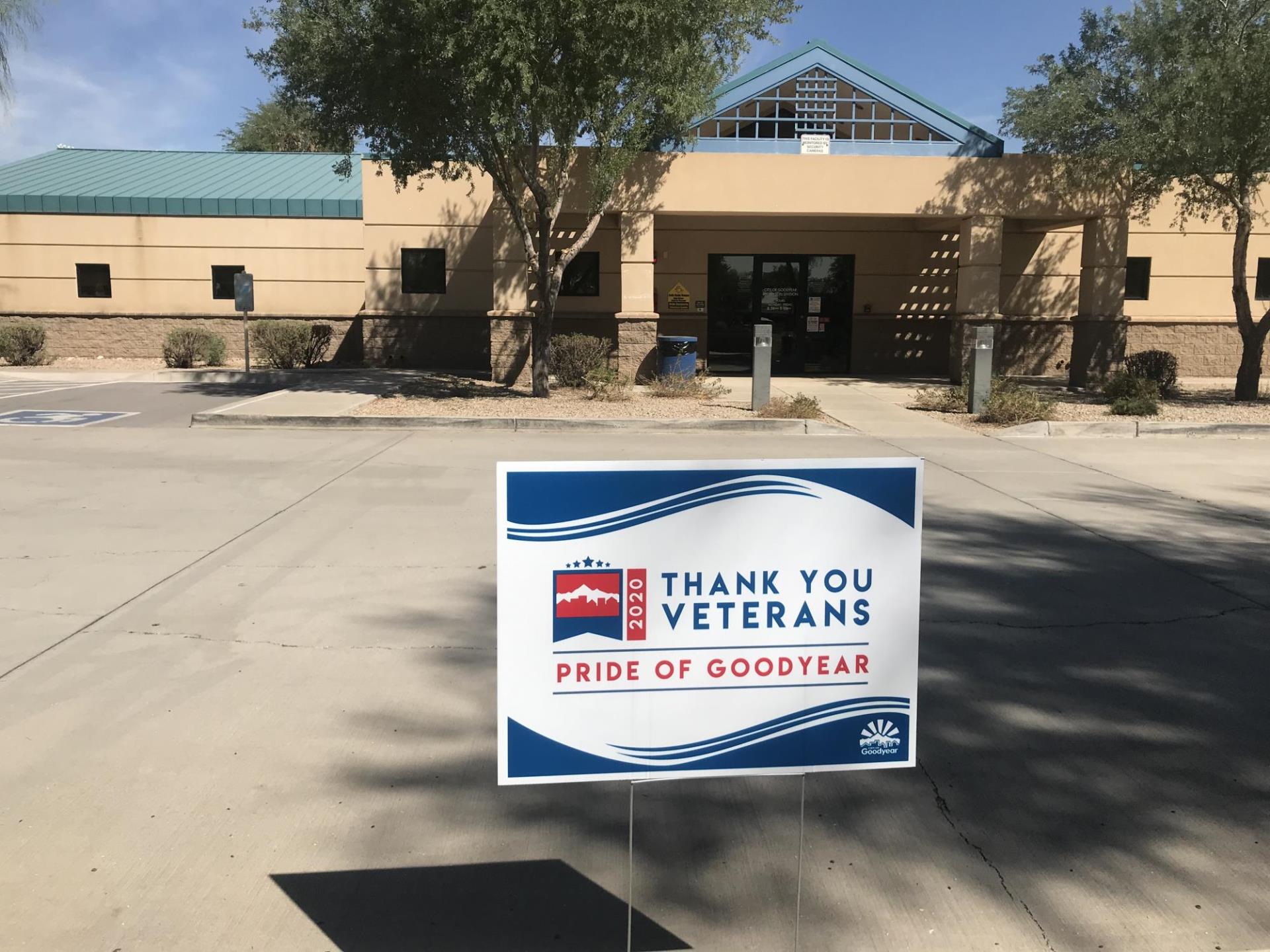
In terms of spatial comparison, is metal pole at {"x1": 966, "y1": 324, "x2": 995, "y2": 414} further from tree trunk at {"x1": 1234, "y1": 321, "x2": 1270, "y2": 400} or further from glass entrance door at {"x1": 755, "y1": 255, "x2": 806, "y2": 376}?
glass entrance door at {"x1": 755, "y1": 255, "x2": 806, "y2": 376}

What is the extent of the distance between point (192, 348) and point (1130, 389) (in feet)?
63.3

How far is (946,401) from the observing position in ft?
59.6

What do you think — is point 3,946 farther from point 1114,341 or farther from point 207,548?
point 1114,341

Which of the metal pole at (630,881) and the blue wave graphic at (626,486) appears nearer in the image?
the blue wave graphic at (626,486)

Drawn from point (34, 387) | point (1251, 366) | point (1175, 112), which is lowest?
point (34, 387)

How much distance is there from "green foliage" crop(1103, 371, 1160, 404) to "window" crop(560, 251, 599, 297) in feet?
35.5

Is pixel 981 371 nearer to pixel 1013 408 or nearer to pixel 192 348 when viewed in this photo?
pixel 1013 408

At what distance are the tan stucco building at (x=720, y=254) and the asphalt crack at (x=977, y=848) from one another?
17.2 m

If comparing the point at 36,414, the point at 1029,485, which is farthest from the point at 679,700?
the point at 36,414

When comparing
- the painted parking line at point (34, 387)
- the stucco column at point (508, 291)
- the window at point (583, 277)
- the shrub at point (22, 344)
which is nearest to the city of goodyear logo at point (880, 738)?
the stucco column at point (508, 291)

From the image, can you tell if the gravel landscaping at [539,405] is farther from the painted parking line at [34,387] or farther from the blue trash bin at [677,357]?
the painted parking line at [34,387]

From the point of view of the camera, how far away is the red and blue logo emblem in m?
3.09

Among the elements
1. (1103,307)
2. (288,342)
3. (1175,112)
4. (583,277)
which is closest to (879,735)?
(1175,112)

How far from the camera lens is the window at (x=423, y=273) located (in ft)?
81.1
